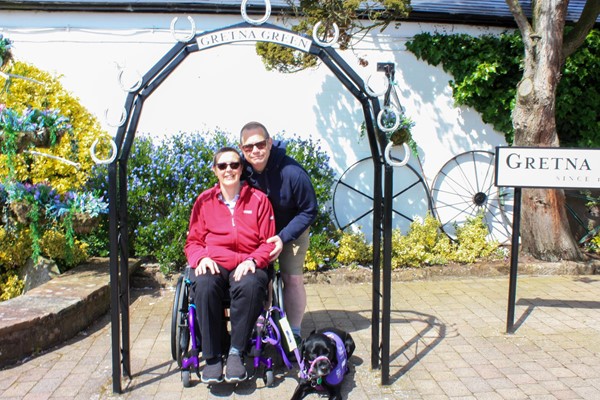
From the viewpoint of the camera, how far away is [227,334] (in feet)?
13.0

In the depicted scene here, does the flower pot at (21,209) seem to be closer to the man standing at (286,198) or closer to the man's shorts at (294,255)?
the man standing at (286,198)

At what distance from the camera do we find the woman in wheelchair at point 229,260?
3.65 metres

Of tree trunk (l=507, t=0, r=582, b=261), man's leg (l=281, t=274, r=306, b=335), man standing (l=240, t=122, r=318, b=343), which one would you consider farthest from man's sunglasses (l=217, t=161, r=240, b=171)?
tree trunk (l=507, t=0, r=582, b=261)

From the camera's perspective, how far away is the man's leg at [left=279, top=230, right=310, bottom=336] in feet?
13.8

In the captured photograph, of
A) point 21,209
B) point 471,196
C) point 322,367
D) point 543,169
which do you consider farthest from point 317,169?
point 322,367

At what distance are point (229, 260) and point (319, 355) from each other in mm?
811

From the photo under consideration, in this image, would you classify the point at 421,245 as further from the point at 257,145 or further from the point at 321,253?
the point at 257,145

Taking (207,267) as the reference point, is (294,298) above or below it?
below

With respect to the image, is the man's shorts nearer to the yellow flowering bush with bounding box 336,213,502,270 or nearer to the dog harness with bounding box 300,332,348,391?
the dog harness with bounding box 300,332,348,391

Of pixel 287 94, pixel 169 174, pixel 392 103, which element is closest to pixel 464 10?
pixel 392 103

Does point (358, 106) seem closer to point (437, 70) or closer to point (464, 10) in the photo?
point (437, 70)

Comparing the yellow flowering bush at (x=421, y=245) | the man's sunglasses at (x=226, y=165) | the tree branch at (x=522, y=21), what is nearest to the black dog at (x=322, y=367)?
the man's sunglasses at (x=226, y=165)

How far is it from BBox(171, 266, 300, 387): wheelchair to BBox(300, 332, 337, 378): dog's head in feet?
0.40

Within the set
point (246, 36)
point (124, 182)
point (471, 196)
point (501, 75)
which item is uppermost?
point (501, 75)
